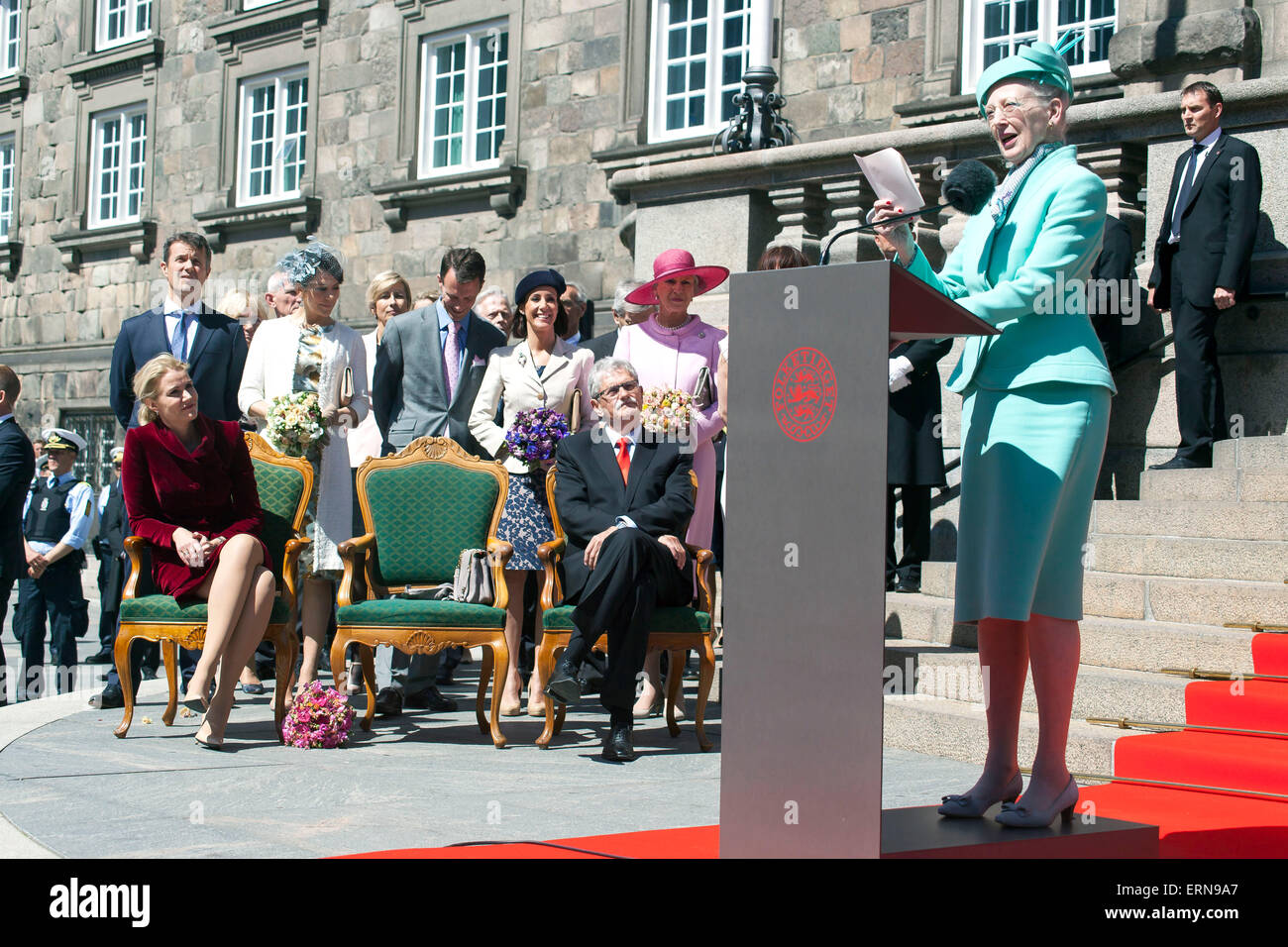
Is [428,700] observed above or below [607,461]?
below

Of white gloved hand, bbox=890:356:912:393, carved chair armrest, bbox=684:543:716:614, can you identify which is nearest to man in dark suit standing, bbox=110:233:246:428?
carved chair armrest, bbox=684:543:716:614

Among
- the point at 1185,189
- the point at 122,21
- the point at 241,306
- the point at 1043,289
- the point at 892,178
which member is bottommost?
the point at 1043,289

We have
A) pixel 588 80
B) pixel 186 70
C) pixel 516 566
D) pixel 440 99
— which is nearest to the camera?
pixel 516 566

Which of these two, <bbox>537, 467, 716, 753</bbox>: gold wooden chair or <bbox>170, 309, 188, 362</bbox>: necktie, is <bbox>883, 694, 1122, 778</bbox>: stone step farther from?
<bbox>170, 309, 188, 362</bbox>: necktie

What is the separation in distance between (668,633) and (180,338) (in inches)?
123

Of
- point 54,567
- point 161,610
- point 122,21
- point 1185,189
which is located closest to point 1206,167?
point 1185,189

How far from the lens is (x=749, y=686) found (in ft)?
10.8

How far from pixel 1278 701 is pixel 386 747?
3.53 m

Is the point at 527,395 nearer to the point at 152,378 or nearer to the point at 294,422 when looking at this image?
the point at 294,422

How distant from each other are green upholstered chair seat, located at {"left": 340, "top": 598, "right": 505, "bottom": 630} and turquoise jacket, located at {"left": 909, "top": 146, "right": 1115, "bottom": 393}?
3139 mm

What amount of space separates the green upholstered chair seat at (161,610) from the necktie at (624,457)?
6.38 feet

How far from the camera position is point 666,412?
21.8 feet
